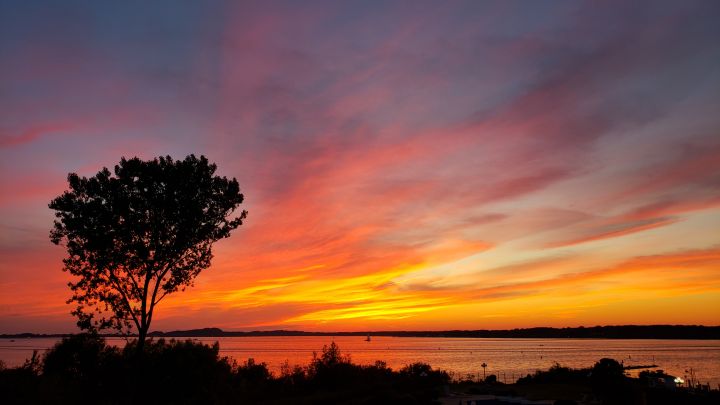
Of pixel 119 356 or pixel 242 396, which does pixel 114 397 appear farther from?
pixel 242 396

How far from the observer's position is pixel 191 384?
119ft

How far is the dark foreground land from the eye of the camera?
1144 inches

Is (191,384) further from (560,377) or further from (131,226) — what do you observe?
(560,377)

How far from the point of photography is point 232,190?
31.2 meters

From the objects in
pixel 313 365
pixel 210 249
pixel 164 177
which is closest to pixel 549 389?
pixel 313 365

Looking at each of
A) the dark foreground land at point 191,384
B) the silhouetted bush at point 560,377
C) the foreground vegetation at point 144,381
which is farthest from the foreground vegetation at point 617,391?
the foreground vegetation at point 144,381

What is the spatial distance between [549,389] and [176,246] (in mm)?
41524

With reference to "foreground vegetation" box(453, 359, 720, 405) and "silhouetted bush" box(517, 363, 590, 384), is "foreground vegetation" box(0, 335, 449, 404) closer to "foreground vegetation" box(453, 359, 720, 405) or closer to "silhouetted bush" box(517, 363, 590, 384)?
"foreground vegetation" box(453, 359, 720, 405)

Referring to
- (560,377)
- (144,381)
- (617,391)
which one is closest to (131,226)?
(144,381)

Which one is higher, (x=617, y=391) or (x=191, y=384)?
(x=191, y=384)

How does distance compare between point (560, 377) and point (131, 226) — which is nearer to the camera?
point (131, 226)

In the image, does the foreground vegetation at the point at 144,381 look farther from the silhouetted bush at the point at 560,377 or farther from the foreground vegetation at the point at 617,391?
the silhouetted bush at the point at 560,377

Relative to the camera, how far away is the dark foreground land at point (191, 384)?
29062mm

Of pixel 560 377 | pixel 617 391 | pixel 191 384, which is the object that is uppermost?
pixel 191 384
